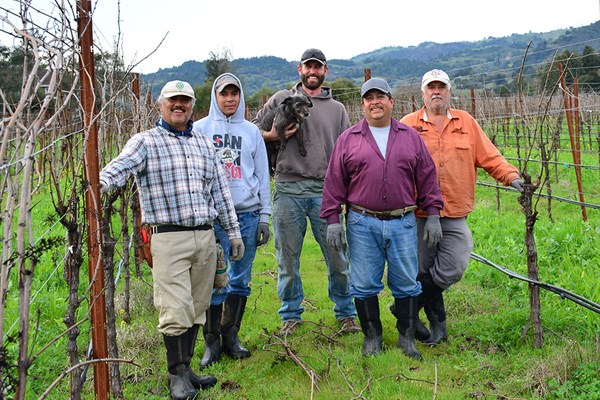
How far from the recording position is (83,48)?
2.67 metres

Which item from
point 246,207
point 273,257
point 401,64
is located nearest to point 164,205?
point 246,207

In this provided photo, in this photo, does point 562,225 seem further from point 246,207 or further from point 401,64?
point 401,64

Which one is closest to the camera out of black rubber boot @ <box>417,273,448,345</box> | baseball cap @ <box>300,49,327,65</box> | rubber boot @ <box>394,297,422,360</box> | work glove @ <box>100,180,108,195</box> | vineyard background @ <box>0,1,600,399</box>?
vineyard background @ <box>0,1,600,399</box>

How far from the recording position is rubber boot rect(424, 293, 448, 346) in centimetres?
418

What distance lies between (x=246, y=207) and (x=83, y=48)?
1.66 m

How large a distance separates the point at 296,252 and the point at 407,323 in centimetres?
107

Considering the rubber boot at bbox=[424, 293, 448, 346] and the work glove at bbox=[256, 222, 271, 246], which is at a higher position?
the work glove at bbox=[256, 222, 271, 246]

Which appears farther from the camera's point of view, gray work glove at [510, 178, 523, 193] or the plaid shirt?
gray work glove at [510, 178, 523, 193]

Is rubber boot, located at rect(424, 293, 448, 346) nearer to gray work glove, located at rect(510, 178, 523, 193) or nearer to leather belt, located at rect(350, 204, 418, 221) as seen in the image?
leather belt, located at rect(350, 204, 418, 221)

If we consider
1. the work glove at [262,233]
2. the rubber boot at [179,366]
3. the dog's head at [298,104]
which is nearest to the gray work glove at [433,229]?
the work glove at [262,233]

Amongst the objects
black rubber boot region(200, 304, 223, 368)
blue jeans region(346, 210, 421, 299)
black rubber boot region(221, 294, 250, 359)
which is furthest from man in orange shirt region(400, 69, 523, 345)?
black rubber boot region(200, 304, 223, 368)

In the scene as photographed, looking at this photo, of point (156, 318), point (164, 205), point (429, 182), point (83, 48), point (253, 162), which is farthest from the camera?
point (156, 318)

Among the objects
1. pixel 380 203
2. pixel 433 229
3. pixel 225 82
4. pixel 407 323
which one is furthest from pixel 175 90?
pixel 407 323

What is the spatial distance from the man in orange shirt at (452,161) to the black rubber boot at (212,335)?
5.26 feet
